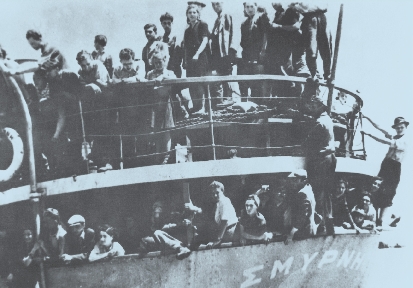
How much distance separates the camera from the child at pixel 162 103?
5664 mm

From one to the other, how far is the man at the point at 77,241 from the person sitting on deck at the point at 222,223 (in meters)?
1.07

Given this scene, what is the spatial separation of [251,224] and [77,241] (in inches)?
61.0

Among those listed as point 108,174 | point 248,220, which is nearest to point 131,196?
point 108,174

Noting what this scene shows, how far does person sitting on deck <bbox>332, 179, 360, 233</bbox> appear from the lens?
228 inches

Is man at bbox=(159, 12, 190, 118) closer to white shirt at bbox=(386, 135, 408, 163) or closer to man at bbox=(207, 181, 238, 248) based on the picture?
man at bbox=(207, 181, 238, 248)

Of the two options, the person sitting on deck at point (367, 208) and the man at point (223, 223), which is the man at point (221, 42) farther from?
the person sitting on deck at point (367, 208)

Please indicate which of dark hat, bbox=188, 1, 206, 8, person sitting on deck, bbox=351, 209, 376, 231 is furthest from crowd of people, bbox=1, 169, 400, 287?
dark hat, bbox=188, 1, 206, 8

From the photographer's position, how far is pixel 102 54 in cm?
616

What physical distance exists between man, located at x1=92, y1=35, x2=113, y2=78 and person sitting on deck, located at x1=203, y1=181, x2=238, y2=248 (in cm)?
186

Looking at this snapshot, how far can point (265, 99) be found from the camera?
5.97 m

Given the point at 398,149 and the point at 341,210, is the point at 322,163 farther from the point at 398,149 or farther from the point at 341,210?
the point at 398,149

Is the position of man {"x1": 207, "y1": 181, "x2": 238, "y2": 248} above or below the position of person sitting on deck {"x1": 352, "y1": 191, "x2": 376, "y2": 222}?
above

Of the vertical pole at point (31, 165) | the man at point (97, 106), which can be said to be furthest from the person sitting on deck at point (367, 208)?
the vertical pole at point (31, 165)

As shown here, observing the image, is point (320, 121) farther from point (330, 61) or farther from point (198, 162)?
point (198, 162)
